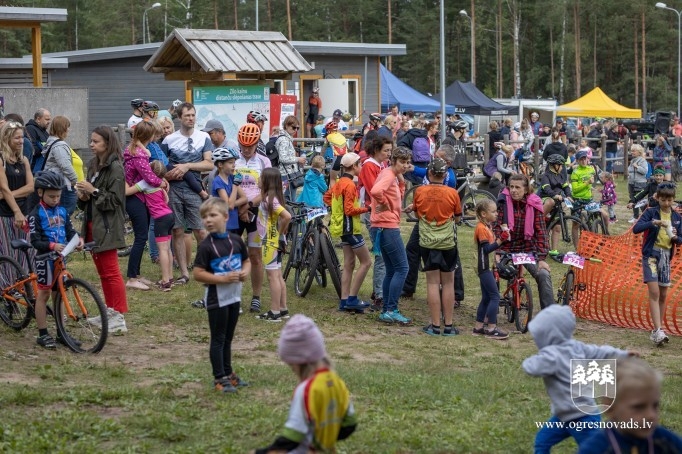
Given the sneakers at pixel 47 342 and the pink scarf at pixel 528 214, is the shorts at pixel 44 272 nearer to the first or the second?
the sneakers at pixel 47 342

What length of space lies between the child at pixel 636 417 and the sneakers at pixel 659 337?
23.2ft

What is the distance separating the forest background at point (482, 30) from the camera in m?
72.9

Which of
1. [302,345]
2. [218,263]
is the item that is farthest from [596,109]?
[302,345]

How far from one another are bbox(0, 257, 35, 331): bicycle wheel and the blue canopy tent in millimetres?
30793

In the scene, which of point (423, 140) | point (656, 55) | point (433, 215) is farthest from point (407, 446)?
point (656, 55)

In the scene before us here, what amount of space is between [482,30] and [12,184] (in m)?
68.3

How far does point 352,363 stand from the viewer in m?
9.36

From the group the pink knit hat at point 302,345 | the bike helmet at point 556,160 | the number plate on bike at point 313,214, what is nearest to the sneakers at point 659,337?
the number plate on bike at point 313,214

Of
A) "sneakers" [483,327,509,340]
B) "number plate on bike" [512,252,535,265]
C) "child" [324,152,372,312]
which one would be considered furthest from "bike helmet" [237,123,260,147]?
"sneakers" [483,327,509,340]

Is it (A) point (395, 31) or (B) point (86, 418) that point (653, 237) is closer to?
(B) point (86, 418)

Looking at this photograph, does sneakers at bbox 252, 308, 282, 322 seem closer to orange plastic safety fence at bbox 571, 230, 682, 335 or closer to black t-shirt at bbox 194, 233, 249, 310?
black t-shirt at bbox 194, 233, 249, 310

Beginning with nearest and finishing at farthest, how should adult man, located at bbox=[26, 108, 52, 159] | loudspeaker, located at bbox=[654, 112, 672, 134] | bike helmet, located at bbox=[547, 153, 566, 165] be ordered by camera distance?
adult man, located at bbox=[26, 108, 52, 159] < bike helmet, located at bbox=[547, 153, 566, 165] < loudspeaker, located at bbox=[654, 112, 672, 134]

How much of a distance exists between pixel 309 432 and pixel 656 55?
7236 centimetres

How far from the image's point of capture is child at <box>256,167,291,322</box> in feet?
34.7
